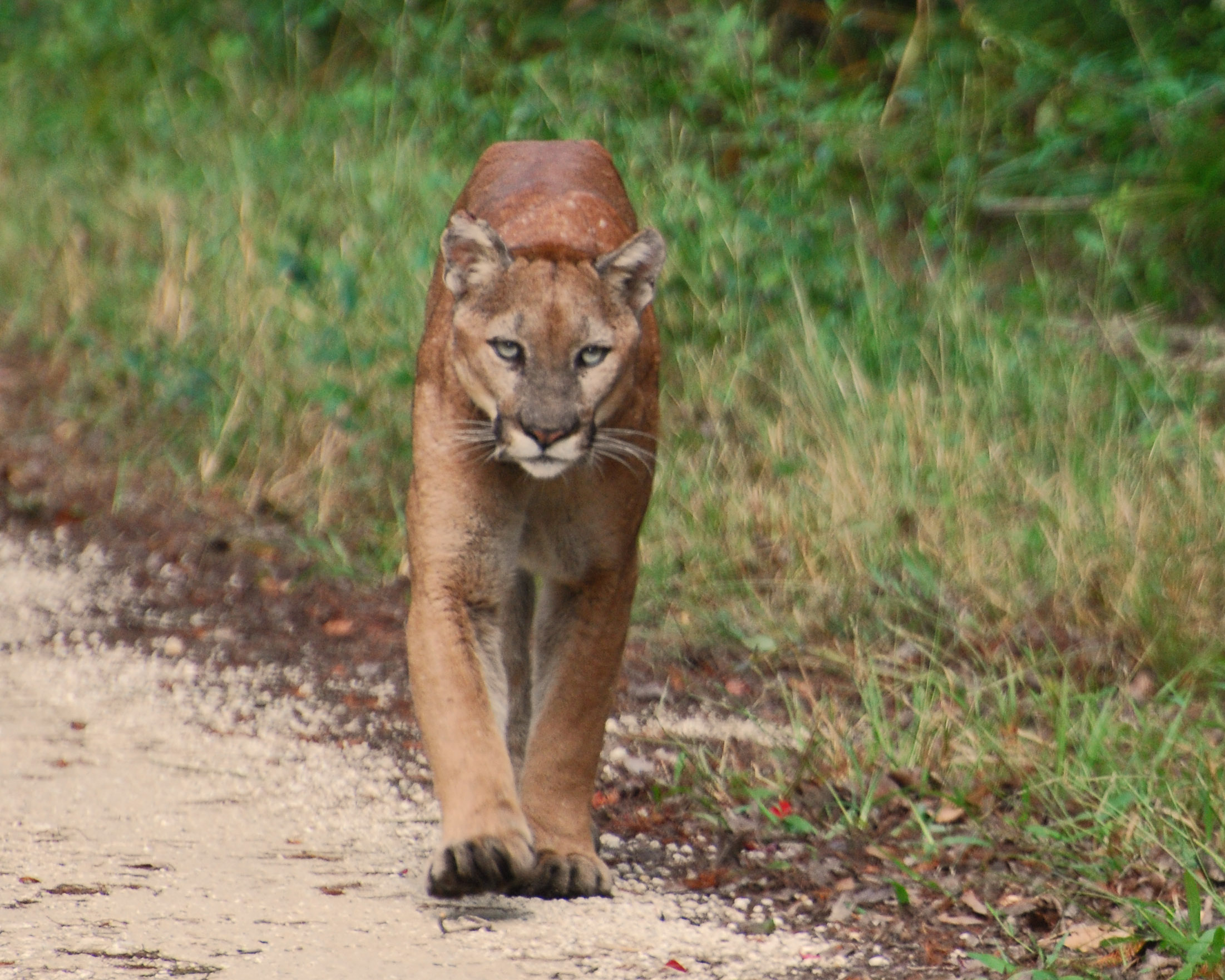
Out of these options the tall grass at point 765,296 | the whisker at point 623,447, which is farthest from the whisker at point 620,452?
the tall grass at point 765,296

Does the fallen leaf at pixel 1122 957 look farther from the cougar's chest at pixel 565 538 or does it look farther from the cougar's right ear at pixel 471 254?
the cougar's right ear at pixel 471 254

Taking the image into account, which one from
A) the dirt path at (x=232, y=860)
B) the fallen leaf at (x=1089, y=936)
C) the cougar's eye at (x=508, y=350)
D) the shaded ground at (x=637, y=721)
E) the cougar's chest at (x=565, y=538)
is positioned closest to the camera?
the dirt path at (x=232, y=860)

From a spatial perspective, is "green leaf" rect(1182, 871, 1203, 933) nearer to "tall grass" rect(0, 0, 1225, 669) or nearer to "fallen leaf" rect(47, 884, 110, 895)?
"tall grass" rect(0, 0, 1225, 669)

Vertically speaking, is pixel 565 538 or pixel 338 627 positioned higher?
pixel 565 538

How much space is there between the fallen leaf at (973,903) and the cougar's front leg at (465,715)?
Result: 101 cm

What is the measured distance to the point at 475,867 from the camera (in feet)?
12.3

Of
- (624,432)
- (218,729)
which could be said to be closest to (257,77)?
(218,729)

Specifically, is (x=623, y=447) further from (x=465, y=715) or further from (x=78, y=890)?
(x=78, y=890)

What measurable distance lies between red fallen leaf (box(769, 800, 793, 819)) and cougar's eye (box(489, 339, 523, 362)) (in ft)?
4.32

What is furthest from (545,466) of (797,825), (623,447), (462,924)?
(797,825)

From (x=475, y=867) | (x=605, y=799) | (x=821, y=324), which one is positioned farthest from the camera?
(x=821, y=324)

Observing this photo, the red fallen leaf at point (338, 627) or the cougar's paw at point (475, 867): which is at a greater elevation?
the cougar's paw at point (475, 867)

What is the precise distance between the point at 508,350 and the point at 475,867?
3.93ft

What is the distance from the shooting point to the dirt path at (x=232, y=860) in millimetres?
3562
